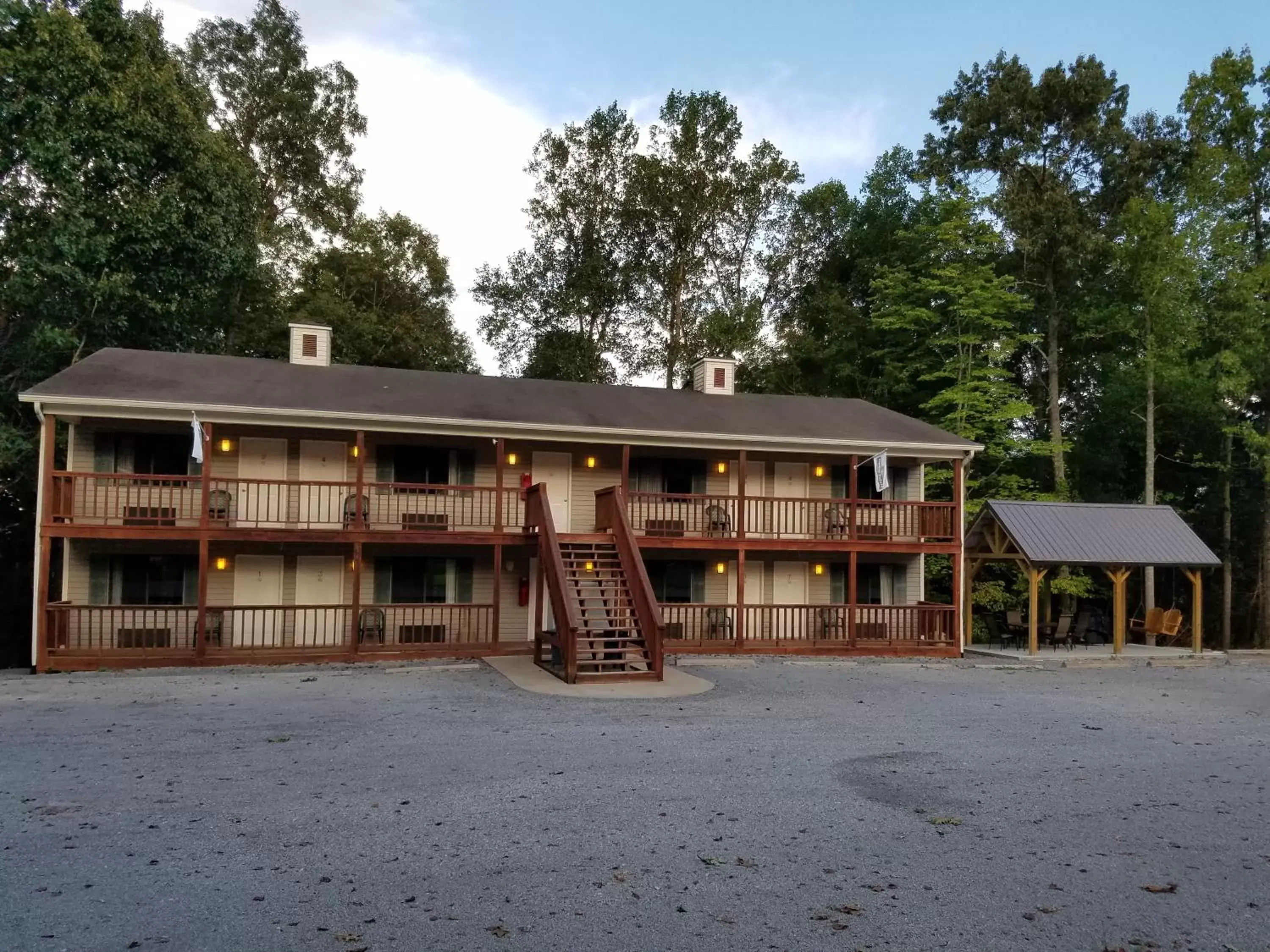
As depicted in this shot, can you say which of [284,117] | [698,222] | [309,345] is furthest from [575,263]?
[309,345]

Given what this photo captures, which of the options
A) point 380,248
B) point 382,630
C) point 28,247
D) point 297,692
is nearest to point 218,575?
point 382,630

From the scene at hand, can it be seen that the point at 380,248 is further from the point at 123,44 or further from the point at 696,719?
the point at 696,719

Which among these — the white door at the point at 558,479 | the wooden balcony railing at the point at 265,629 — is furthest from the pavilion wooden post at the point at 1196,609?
the wooden balcony railing at the point at 265,629

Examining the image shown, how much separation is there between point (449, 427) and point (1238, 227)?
21.6 meters

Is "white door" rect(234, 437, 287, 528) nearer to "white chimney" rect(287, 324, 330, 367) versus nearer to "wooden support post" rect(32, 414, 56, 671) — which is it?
"wooden support post" rect(32, 414, 56, 671)

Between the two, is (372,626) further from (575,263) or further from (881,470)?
(575,263)

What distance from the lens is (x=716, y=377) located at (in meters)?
23.6

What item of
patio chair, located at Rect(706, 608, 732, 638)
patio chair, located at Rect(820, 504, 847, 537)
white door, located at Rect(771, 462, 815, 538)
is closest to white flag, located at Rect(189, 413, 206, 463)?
patio chair, located at Rect(706, 608, 732, 638)

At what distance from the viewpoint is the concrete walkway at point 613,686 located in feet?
40.8

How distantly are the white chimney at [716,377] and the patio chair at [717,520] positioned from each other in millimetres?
5094

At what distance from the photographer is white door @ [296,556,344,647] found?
17.3 metres

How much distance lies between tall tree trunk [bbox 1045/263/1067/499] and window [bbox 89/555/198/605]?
2316 cm

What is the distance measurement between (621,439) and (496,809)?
11.6 m

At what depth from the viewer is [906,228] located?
34125mm
